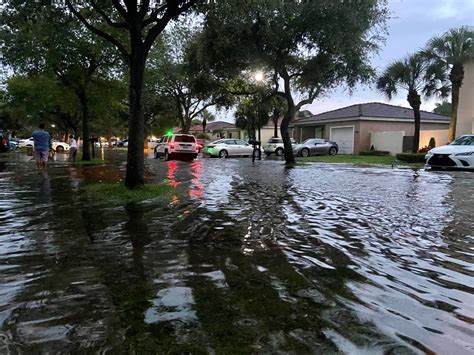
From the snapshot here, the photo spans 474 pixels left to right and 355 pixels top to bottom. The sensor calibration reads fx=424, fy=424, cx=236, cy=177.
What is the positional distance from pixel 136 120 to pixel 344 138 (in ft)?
104

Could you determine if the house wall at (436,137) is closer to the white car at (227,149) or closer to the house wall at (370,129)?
the house wall at (370,129)

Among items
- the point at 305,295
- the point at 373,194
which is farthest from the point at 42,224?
the point at 373,194

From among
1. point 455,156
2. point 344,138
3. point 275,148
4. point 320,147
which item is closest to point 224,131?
point 275,148

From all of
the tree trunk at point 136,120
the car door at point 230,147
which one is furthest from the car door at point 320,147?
the tree trunk at point 136,120

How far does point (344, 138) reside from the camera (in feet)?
130

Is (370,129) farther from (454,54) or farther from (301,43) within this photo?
(301,43)

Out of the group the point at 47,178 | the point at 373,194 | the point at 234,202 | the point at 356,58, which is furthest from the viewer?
the point at 356,58

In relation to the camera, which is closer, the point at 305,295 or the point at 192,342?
the point at 192,342

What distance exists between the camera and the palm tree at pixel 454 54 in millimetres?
25781

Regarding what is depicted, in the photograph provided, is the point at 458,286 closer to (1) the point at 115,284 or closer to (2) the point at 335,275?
(2) the point at 335,275

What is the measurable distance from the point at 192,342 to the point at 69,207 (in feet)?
20.9

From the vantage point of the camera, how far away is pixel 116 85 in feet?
78.7

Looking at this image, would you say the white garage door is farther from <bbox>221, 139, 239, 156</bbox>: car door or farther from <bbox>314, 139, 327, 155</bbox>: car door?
<bbox>221, 139, 239, 156</bbox>: car door

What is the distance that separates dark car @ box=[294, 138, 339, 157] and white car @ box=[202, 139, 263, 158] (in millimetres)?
4195
